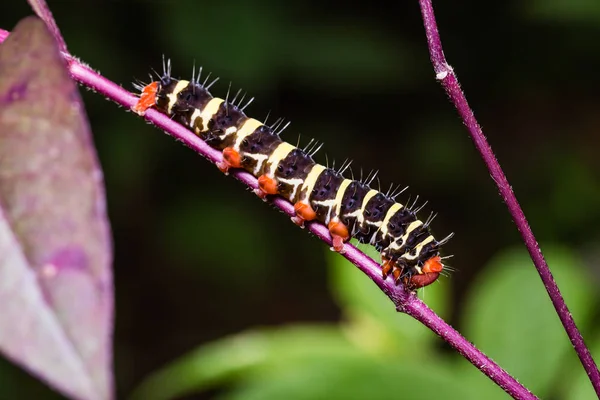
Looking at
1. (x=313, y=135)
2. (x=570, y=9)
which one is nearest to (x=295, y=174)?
(x=570, y=9)

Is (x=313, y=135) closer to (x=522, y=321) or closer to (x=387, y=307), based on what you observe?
(x=387, y=307)

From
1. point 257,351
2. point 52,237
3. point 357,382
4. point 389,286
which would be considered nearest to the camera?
point 52,237

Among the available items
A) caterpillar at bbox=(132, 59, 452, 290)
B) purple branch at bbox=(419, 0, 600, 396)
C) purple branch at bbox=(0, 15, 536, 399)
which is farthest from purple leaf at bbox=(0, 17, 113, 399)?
caterpillar at bbox=(132, 59, 452, 290)

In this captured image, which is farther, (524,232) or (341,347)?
(341,347)

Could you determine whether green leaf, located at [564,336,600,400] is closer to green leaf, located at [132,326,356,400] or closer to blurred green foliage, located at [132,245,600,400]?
blurred green foliage, located at [132,245,600,400]

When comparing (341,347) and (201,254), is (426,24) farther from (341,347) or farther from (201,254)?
(201,254)

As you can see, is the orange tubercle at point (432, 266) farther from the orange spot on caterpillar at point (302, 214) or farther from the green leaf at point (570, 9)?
the green leaf at point (570, 9)

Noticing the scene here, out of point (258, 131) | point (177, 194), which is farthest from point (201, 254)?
point (258, 131)
